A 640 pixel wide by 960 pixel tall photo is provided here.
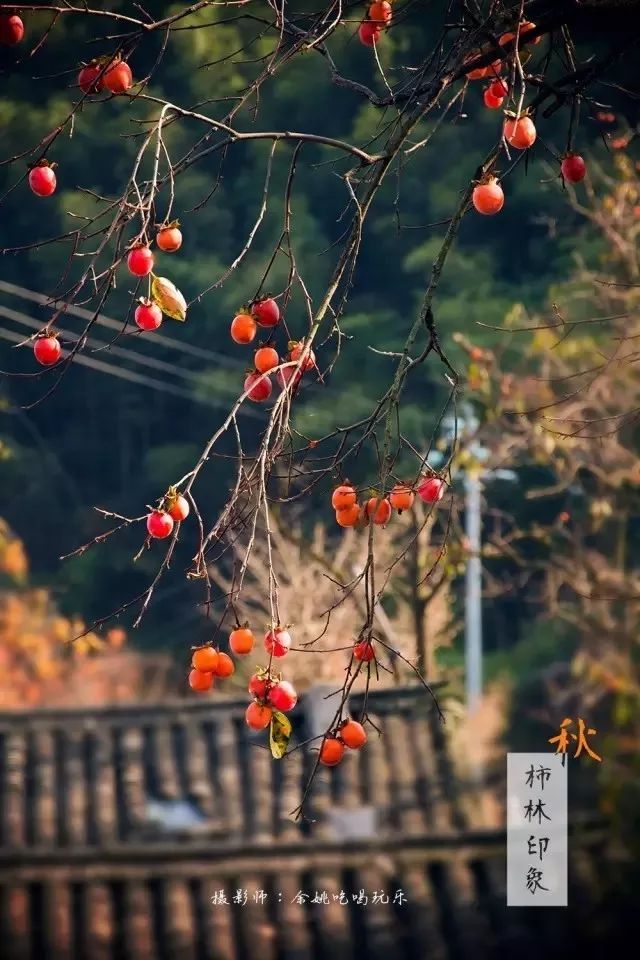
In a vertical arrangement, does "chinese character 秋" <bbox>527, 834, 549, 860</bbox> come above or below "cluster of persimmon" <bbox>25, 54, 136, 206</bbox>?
below

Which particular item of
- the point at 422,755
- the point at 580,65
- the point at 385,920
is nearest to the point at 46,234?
the point at 422,755

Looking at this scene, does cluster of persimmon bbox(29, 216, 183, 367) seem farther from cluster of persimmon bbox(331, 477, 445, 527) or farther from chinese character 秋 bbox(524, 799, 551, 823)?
chinese character 秋 bbox(524, 799, 551, 823)

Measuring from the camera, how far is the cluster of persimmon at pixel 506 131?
41.5 inches

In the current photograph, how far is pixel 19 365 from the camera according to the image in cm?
605

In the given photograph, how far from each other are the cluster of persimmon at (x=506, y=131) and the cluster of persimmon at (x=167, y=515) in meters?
0.39

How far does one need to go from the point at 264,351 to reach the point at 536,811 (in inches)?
61.5

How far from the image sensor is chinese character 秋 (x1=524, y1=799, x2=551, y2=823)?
90.2 inches

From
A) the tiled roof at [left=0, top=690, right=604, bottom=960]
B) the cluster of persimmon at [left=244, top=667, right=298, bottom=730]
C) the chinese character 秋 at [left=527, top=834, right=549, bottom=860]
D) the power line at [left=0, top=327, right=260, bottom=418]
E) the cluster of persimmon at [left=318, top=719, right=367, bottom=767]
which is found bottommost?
the tiled roof at [left=0, top=690, right=604, bottom=960]

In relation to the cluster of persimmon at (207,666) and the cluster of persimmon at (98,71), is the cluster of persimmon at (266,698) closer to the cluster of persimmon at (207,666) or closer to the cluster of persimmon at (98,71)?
the cluster of persimmon at (207,666)

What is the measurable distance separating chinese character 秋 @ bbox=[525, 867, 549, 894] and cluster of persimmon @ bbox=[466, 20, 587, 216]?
5.45ft

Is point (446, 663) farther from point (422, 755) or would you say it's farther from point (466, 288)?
point (422, 755)

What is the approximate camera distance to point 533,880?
2.38m

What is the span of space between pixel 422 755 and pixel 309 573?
1577 millimetres

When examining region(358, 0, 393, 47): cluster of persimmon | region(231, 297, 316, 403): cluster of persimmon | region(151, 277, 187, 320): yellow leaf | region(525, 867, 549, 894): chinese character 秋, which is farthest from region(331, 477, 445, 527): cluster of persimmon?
region(525, 867, 549, 894): chinese character 秋
